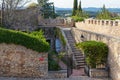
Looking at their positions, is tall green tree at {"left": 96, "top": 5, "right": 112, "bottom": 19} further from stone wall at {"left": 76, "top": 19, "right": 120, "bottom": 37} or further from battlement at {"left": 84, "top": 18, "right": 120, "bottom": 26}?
battlement at {"left": 84, "top": 18, "right": 120, "bottom": 26}

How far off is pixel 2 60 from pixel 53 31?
541 inches

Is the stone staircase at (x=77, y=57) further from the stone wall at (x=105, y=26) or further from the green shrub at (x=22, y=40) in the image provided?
the green shrub at (x=22, y=40)

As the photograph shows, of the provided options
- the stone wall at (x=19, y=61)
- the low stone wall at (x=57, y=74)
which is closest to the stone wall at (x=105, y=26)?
the low stone wall at (x=57, y=74)

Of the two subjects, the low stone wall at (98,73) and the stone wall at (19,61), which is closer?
the stone wall at (19,61)

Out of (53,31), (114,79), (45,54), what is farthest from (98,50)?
(53,31)

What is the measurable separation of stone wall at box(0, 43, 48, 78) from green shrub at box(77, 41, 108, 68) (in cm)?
249

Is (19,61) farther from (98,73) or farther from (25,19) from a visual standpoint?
(25,19)

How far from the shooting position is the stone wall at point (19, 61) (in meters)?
15.6

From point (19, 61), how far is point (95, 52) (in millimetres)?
4106

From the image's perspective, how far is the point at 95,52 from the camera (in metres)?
16.7

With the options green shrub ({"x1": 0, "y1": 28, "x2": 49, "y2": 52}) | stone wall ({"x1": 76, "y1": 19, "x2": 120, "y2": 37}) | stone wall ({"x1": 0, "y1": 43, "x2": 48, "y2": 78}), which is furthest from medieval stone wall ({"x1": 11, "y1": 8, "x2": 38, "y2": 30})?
stone wall ({"x1": 0, "y1": 43, "x2": 48, "y2": 78})

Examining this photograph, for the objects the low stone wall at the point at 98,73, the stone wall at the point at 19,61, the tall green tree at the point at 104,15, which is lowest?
the low stone wall at the point at 98,73

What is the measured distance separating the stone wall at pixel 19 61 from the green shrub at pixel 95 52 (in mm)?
2490

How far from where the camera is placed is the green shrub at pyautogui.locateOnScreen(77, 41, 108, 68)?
16.5 metres
